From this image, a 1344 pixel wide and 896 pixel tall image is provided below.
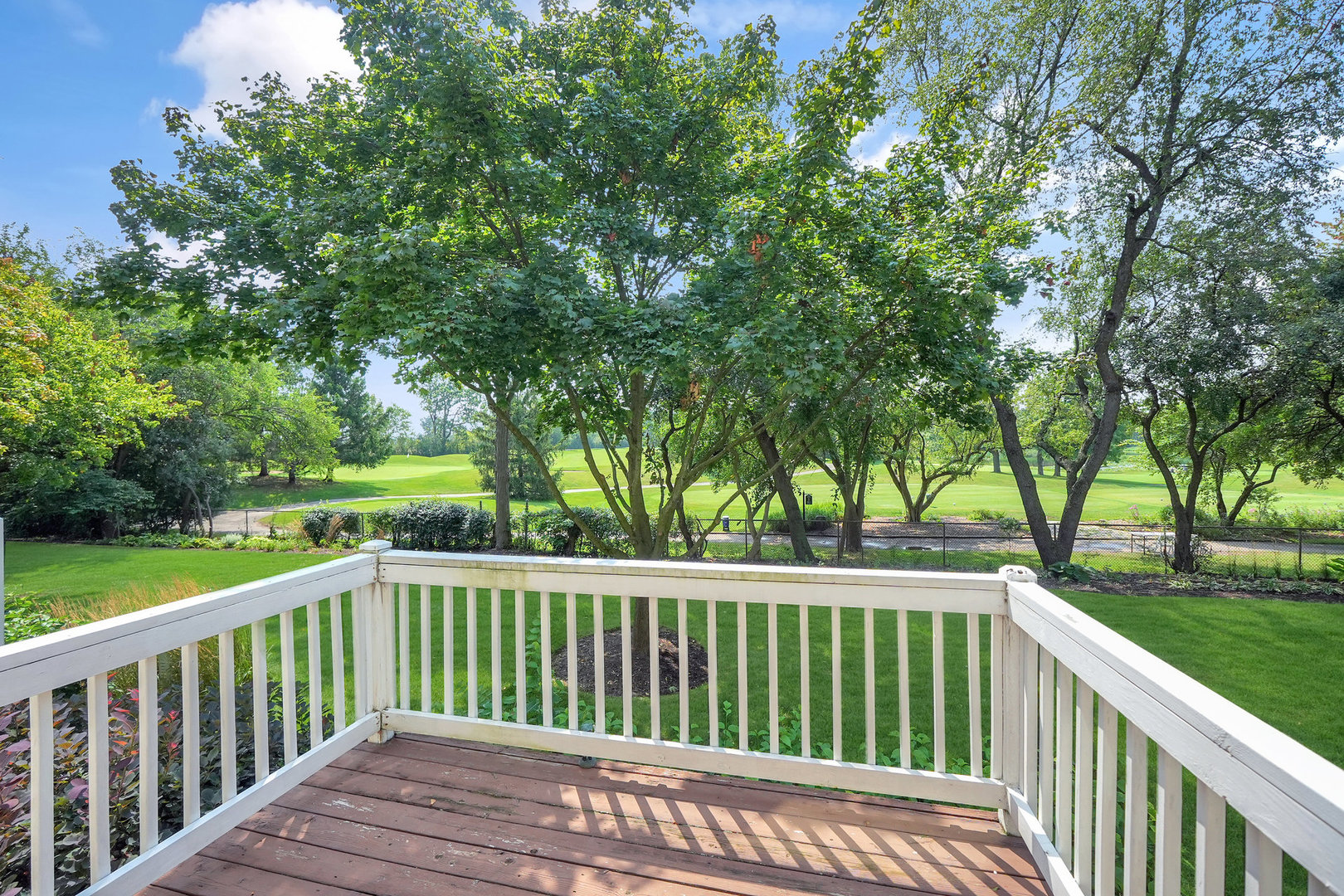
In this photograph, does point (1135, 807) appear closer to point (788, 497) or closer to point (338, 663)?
Result: point (338, 663)

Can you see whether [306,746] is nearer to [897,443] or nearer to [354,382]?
[897,443]

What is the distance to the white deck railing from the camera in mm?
904

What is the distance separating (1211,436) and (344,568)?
40.8 feet

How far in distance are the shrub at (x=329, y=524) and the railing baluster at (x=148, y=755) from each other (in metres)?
10.3

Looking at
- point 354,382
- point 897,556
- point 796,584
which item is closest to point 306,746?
point 796,584

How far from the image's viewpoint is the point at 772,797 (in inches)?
77.8

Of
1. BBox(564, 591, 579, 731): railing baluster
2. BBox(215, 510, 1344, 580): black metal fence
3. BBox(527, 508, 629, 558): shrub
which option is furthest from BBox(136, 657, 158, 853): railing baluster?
BBox(527, 508, 629, 558): shrub

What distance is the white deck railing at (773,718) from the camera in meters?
0.90

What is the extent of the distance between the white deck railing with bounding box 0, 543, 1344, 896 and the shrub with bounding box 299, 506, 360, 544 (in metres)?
8.47

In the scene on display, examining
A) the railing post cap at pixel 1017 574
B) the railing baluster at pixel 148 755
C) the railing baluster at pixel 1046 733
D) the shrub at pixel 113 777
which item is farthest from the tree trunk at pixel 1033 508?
the railing baluster at pixel 148 755

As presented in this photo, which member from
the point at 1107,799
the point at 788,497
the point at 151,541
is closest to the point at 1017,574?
the point at 1107,799

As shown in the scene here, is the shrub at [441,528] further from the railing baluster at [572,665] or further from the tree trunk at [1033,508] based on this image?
the tree trunk at [1033,508]

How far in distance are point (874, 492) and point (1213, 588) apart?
895 inches

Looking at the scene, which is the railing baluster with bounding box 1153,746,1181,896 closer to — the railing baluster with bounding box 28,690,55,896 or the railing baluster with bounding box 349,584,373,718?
the railing baluster with bounding box 28,690,55,896
